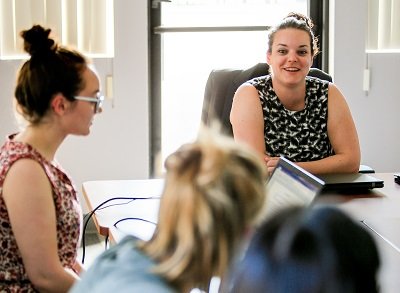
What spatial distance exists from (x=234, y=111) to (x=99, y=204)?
2.27 ft

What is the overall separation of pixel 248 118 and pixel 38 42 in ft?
3.68

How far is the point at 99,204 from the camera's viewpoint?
251cm

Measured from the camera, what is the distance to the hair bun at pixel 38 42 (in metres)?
1.90

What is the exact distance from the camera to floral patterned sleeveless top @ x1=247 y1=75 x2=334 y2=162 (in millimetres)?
2869

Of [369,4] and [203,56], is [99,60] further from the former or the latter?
[369,4]

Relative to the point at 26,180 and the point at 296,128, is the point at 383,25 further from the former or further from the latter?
the point at 26,180

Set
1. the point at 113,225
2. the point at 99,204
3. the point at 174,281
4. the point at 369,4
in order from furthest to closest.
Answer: the point at 369,4 → the point at 99,204 → the point at 113,225 → the point at 174,281

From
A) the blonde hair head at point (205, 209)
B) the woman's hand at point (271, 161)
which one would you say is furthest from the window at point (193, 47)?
the blonde hair head at point (205, 209)

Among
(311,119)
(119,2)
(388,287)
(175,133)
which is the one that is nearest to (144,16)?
(119,2)

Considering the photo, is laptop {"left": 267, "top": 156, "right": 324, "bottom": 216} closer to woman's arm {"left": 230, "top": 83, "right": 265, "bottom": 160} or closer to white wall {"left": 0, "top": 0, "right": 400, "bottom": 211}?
woman's arm {"left": 230, "top": 83, "right": 265, "bottom": 160}

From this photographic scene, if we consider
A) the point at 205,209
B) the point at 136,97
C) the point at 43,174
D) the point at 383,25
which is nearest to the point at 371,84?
the point at 383,25

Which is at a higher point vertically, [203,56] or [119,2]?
[119,2]

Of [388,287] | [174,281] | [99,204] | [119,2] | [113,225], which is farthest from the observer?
[119,2]

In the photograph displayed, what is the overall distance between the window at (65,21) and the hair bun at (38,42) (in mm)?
2120
